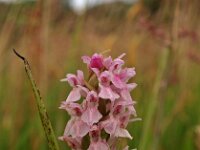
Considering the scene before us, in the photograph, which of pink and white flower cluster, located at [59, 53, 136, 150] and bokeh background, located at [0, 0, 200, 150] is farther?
bokeh background, located at [0, 0, 200, 150]

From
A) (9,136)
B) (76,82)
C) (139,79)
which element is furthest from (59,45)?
(76,82)

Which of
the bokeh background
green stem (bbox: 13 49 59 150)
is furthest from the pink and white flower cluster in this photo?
the bokeh background

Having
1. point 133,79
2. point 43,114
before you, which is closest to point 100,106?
point 43,114

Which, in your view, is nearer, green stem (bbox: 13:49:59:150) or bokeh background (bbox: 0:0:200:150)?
green stem (bbox: 13:49:59:150)

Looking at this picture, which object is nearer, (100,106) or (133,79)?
(100,106)

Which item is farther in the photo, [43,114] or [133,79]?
[133,79]

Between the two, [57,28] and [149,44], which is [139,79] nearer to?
[149,44]

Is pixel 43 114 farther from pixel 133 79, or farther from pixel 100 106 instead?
pixel 133 79

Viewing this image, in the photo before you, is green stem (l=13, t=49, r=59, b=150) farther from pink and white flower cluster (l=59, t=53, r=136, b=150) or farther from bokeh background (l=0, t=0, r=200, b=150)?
bokeh background (l=0, t=0, r=200, b=150)
